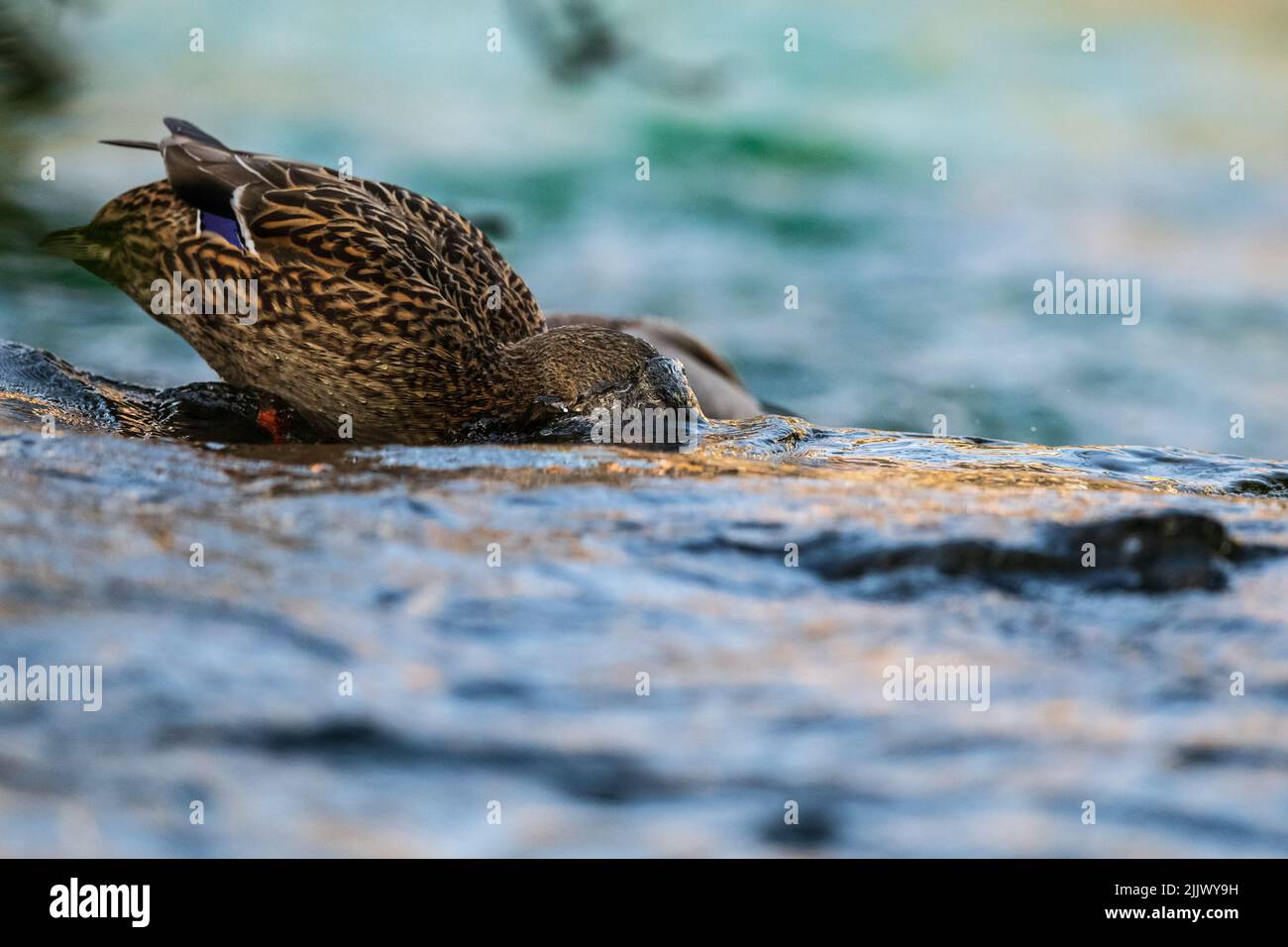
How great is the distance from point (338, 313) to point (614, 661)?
3311mm

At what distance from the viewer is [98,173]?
11359mm

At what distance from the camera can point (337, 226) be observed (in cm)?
588

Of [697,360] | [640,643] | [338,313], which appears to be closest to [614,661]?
[640,643]

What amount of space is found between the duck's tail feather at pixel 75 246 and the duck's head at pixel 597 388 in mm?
1884

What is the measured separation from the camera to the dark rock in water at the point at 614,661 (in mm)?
2309

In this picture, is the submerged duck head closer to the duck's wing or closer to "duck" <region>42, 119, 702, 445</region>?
"duck" <region>42, 119, 702, 445</region>

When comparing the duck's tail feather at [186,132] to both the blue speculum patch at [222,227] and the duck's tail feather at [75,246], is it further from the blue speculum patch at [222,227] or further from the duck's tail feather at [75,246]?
the duck's tail feather at [75,246]

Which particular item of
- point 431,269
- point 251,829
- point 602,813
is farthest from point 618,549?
point 431,269

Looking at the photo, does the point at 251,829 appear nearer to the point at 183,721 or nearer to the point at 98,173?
the point at 183,721

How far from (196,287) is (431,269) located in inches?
38.7

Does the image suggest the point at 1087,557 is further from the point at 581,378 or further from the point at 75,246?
the point at 75,246

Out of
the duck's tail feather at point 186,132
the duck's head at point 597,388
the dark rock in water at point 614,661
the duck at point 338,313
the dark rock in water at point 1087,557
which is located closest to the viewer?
the dark rock in water at point 614,661

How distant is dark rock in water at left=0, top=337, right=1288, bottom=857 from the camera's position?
2309 mm

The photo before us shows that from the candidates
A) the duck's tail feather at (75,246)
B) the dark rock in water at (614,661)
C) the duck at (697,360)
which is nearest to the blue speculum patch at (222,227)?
the duck's tail feather at (75,246)
